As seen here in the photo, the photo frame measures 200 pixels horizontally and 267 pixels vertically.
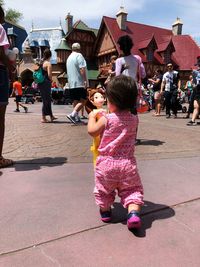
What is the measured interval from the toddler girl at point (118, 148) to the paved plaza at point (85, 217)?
199 mm

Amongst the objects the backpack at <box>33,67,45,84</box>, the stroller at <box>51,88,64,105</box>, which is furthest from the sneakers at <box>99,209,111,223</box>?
the stroller at <box>51,88,64,105</box>

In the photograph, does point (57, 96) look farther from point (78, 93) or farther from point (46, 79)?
point (78, 93)

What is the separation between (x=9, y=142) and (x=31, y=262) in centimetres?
386

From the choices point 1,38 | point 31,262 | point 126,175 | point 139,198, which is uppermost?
point 1,38

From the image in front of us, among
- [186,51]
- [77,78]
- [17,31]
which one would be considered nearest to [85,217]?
[77,78]

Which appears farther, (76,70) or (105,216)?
(76,70)

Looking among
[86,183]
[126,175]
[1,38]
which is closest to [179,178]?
[86,183]

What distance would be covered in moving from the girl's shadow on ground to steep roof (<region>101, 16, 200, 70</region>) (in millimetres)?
32207

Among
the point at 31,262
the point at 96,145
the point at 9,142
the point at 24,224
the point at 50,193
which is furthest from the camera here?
the point at 9,142

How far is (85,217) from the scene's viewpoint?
2.57 meters

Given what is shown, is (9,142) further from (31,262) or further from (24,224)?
(31,262)

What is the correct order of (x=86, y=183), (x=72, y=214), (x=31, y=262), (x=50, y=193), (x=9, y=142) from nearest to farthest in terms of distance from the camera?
(x=31, y=262)
(x=72, y=214)
(x=50, y=193)
(x=86, y=183)
(x=9, y=142)

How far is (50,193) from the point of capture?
3.07 meters

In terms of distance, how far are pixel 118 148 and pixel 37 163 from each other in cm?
195
